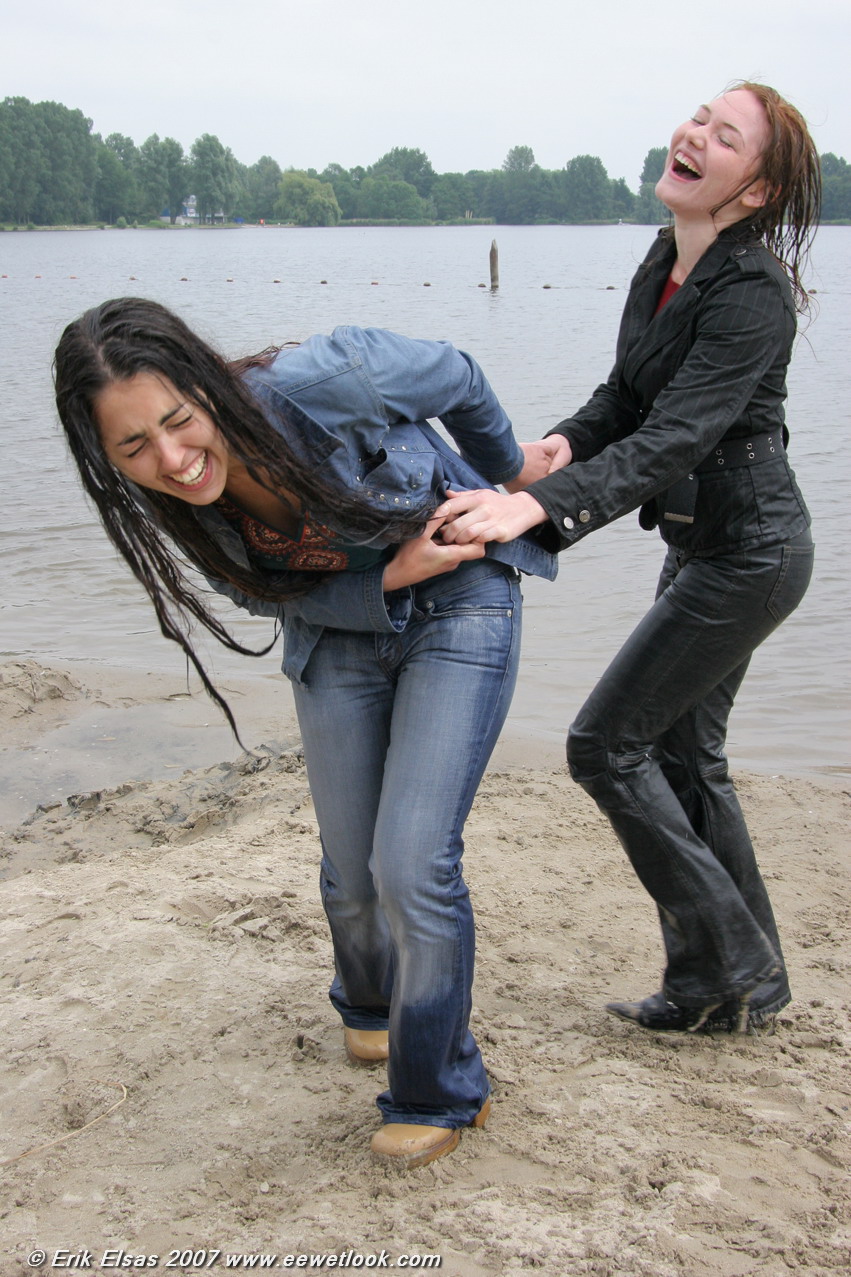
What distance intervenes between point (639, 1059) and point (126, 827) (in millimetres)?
2882

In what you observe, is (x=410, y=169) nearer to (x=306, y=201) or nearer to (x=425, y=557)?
(x=306, y=201)

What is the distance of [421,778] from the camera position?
2.58 meters

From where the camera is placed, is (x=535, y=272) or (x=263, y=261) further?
(x=263, y=261)

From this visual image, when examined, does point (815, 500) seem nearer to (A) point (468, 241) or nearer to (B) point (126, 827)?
(B) point (126, 827)

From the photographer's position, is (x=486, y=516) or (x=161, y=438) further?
(x=486, y=516)

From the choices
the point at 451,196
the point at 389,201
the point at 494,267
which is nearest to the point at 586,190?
the point at 451,196

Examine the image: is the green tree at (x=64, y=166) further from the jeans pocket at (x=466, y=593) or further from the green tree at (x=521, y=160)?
the jeans pocket at (x=466, y=593)

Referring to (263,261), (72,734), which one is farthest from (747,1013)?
(263,261)

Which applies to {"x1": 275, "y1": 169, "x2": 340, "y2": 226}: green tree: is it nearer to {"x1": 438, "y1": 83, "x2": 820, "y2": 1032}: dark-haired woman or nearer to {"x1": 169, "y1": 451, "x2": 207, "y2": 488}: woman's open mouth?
{"x1": 438, "y1": 83, "x2": 820, "y2": 1032}: dark-haired woman

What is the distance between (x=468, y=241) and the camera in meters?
106

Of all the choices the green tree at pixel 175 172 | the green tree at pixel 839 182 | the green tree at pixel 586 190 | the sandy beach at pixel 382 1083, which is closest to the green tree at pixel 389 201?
the green tree at pixel 586 190

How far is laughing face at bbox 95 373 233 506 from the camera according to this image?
2334 mm

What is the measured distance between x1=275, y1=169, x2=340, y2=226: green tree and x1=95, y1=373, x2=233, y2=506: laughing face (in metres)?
145

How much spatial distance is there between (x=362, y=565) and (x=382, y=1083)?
1.51 metres
